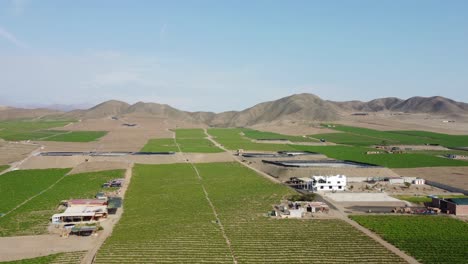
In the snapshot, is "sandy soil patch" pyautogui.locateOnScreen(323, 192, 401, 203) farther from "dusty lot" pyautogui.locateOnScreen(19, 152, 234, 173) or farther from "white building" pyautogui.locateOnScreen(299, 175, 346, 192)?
"dusty lot" pyautogui.locateOnScreen(19, 152, 234, 173)

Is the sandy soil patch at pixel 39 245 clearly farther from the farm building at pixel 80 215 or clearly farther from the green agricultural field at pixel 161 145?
the green agricultural field at pixel 161 145

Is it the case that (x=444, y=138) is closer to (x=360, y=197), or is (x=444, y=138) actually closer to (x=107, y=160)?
(x=360, y=197)

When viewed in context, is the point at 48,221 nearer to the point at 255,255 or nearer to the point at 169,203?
the point at 169,203

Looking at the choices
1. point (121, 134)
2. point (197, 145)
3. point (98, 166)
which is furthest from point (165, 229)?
point (121, 134)

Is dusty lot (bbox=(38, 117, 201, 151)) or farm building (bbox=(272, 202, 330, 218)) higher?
dusty lot (bbox=(38, 117, 201, 151))

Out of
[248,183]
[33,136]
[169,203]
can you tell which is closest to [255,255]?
[169,203]

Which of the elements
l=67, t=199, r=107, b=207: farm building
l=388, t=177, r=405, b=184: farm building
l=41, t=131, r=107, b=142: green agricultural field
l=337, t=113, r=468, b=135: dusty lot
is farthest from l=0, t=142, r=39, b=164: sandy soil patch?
l=337, t=113, r=468, b=135: dusty lot

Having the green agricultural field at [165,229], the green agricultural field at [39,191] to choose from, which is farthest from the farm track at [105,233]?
the green agricultural field at [39,191]
